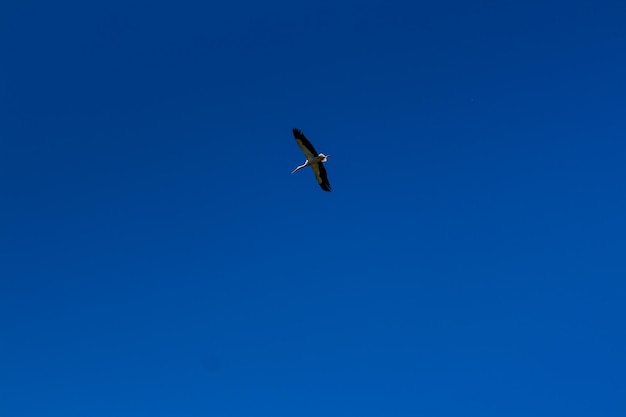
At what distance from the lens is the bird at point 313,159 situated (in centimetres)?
5059

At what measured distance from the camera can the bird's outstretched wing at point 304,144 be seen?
50438mm

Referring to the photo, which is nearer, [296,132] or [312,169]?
[296,132]

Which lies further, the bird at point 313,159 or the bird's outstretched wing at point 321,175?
the bird's outstretched wing at point 321,175

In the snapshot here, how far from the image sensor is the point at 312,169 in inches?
Result: 2154

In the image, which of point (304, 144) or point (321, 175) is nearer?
point (304, 144)

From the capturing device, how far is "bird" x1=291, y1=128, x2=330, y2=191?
1992 inches

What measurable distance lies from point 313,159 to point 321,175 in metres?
2.04

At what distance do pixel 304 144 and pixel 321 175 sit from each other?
13.9ft

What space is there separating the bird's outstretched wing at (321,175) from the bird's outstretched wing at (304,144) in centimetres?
179

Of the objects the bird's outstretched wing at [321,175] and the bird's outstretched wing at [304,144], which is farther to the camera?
the bird's outstretched wing at [321,175]

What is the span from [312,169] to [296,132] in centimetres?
515

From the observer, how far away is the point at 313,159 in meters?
52.9

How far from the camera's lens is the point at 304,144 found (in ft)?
168

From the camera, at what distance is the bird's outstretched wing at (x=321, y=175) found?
53938 mm
